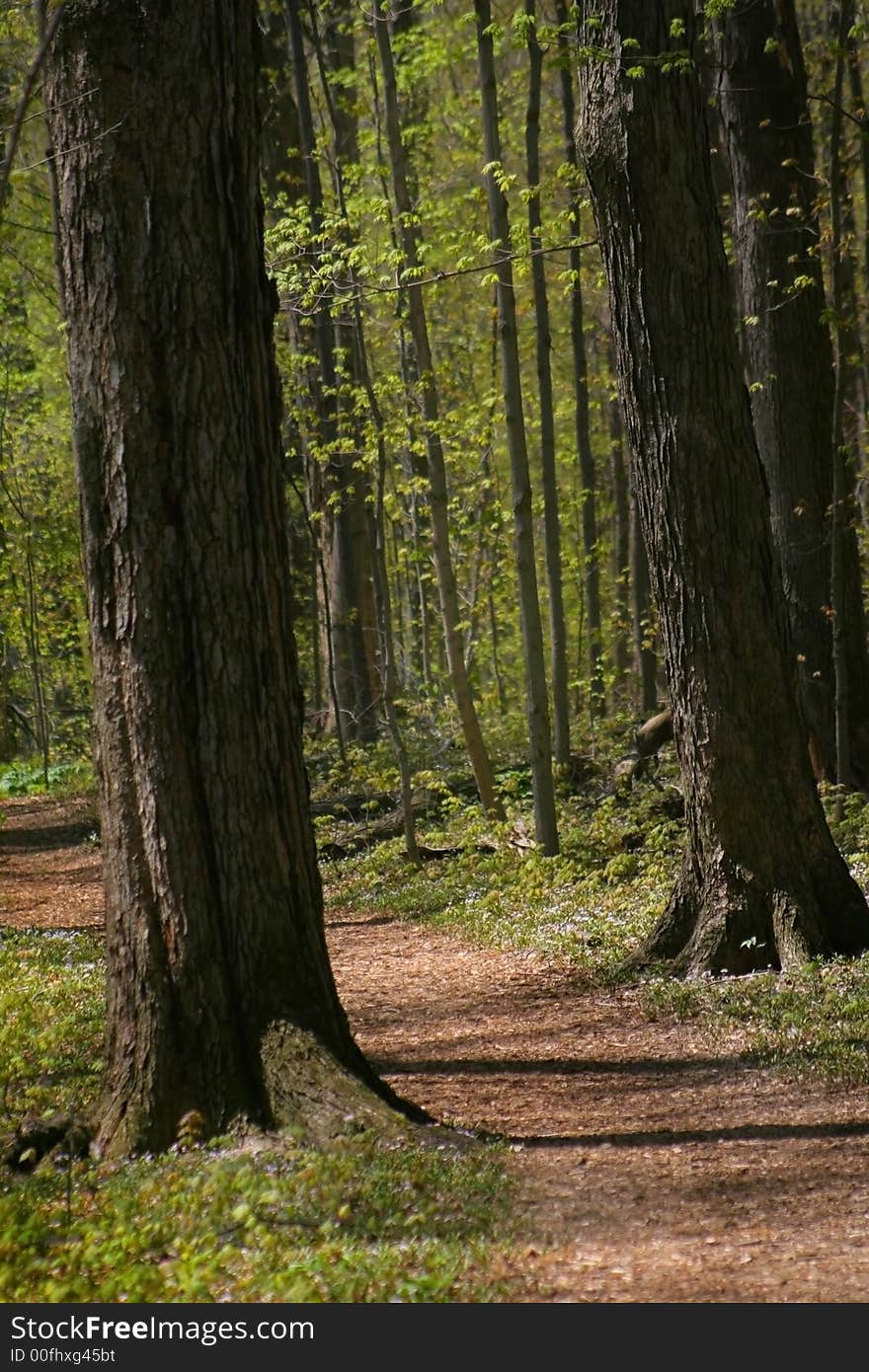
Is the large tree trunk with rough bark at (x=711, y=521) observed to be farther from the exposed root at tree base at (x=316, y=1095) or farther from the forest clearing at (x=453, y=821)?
the exposed root at tree base at (x=316, y=1095)

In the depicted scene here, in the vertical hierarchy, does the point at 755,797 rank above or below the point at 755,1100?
above

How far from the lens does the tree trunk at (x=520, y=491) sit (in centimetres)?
1121

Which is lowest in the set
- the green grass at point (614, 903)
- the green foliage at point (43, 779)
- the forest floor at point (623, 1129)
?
the forest floor at point (623, 1129)

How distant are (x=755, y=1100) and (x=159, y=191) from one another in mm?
4793

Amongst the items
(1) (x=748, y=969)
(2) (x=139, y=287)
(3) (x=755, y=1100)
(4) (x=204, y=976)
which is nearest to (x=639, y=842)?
(1) (x=748, y=969)

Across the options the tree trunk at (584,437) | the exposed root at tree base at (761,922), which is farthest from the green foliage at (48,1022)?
the tree trunk at (584,437)

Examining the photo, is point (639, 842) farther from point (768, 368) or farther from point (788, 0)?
point (788, 0)

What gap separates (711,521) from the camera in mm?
7496

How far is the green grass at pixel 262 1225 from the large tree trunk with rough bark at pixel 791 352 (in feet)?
24.3

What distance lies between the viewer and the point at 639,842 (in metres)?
11.4

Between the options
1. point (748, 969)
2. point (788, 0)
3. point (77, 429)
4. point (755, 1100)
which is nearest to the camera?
point (77, 429)

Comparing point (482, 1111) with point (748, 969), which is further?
point (748, 969)

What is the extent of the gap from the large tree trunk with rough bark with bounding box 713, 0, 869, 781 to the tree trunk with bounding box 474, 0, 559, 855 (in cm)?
205

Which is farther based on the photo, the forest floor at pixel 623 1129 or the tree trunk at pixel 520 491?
the tree trunk at pixel 520 491
